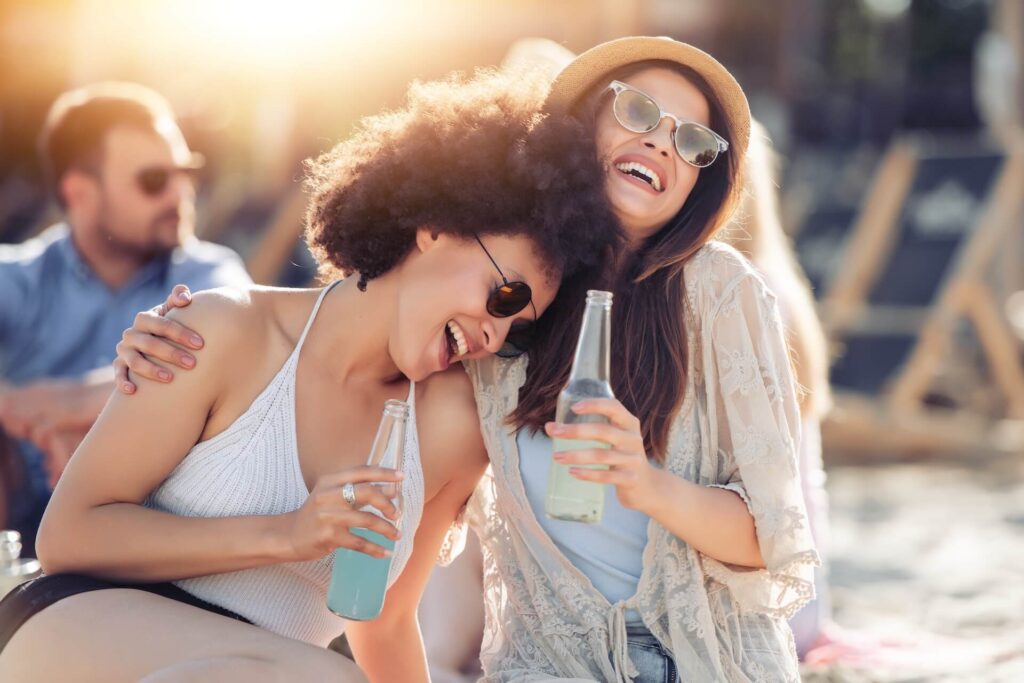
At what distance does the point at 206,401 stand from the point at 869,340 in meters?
7.20

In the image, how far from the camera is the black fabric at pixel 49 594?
2406 millimetres

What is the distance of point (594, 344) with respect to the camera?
223 centimetres

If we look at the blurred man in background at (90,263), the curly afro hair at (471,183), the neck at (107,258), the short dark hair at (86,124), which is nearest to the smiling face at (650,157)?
the curly afro hair at (471,183)

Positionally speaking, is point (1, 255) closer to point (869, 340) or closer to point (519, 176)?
point (519, 176)

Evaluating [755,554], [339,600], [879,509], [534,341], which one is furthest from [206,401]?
[879,509]

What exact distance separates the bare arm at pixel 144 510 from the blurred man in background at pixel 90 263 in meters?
1.77

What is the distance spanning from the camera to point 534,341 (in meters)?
2.84

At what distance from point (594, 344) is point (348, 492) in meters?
0.51

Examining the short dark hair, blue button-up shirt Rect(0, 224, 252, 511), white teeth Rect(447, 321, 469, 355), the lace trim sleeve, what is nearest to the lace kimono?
the lace trim sleeve

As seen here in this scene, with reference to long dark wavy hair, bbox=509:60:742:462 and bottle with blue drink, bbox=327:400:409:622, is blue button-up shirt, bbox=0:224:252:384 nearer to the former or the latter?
long dark wavy hair, bbox=509:60:742:462

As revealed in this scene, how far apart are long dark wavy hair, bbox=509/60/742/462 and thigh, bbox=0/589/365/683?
0.74 m

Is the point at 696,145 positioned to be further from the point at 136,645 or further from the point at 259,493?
the point at 136,645

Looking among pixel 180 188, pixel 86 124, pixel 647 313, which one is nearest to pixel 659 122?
pixel 647 313

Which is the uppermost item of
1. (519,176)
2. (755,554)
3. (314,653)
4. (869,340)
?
(869,340)
